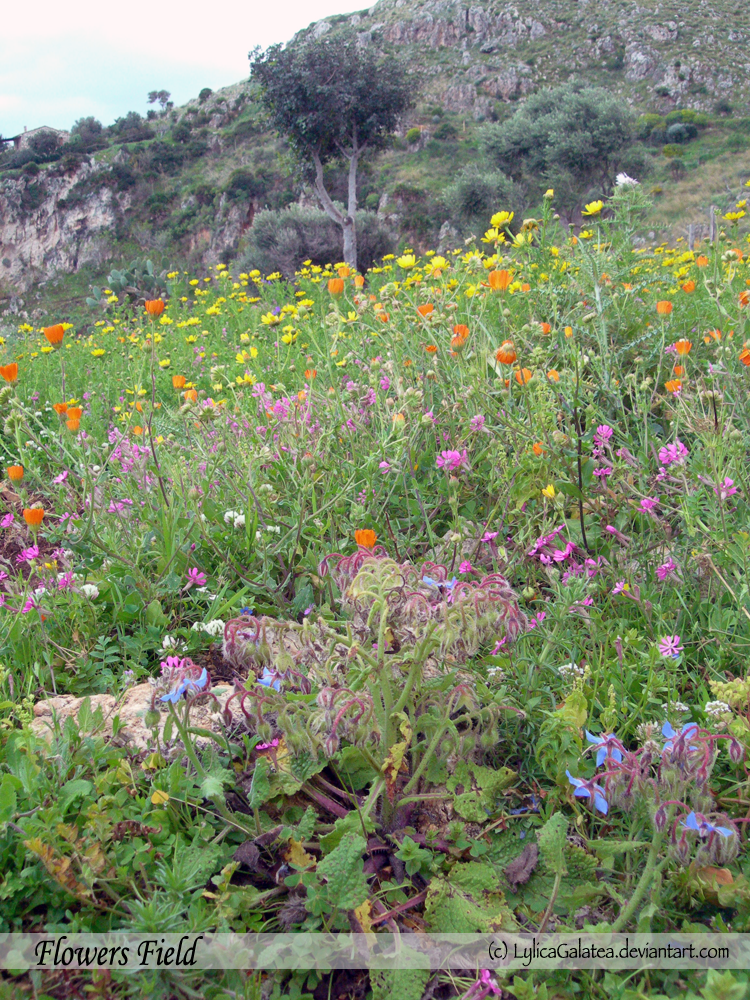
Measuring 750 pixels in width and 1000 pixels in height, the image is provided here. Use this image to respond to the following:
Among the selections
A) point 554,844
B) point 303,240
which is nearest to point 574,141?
point 303,240

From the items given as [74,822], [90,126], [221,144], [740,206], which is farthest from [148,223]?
[74,822]

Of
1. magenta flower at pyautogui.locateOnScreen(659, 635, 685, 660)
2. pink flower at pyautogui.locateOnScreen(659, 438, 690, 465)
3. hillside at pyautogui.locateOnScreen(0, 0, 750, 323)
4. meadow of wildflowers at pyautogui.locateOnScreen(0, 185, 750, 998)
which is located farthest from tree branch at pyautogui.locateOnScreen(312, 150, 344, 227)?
magenta flower at pyautogui.locateOnScreen(659, 635, 685, 660)

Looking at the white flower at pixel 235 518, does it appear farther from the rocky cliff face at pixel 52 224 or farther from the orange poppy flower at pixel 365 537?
the rocky cliff face at pixel 52 224

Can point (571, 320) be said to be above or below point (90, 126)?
below

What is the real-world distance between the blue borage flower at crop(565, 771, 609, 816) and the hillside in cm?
3165

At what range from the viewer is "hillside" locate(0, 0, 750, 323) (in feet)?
113

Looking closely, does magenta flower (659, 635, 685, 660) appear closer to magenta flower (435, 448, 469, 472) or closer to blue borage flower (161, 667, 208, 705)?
magenta flower (435, 448, 469, 472)

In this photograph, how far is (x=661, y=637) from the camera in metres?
1.47

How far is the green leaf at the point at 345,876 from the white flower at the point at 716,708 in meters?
0.74

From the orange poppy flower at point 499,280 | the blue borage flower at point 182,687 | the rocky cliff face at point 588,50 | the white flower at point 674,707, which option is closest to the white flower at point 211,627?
the blue borage flower at point 182,687

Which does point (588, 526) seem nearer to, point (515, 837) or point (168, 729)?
point (515, 837)

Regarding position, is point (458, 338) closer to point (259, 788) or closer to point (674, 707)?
point (674, 707)

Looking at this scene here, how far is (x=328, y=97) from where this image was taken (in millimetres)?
22156

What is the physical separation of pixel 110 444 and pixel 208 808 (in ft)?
7.69
